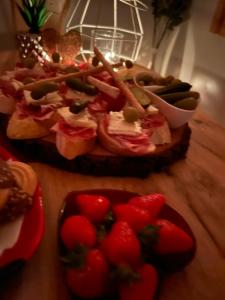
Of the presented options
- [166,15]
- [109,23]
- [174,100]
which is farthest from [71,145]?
[109,23]

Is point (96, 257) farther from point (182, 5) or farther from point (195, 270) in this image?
point (182, 5)

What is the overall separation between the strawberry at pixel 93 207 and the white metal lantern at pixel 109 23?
3.72 feet

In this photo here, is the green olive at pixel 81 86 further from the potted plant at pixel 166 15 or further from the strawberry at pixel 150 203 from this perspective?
the potted plant at pixel 166 15

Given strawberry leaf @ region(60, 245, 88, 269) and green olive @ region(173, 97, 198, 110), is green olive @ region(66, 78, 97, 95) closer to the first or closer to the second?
green olive @ region(173, 97, 198, 110)

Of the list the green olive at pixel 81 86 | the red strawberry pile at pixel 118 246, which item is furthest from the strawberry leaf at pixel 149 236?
the green olive at pixel 81 86

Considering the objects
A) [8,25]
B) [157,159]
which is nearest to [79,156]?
[157,159]

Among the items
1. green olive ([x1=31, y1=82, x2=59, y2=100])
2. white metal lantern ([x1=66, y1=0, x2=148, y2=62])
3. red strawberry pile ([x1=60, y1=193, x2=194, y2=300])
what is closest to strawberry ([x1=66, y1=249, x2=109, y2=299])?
red strawberry pile ([x1=60, y1=193, x2=194, y2=300])

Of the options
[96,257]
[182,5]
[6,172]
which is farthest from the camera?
[182,5]

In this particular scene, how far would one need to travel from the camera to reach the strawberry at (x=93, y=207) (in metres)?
0.64

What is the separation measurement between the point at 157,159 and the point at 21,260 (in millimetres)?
518

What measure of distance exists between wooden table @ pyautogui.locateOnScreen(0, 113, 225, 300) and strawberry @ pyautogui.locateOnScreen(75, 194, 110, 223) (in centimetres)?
11

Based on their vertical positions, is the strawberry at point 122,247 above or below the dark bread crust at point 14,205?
above

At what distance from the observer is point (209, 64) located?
205 centimetres

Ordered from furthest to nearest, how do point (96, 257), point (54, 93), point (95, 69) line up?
point (95, 69)
point (54, 93)
point (96, 257)
